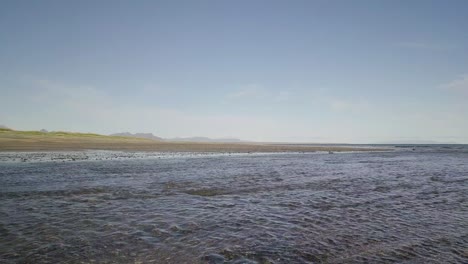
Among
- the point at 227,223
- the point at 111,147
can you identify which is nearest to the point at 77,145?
the point at 111,147

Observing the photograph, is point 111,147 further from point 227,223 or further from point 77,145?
point 227,223

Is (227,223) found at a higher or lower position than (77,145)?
lower

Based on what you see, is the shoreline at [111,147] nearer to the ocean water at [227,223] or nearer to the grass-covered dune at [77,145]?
the grass-covered dune at [77,145]

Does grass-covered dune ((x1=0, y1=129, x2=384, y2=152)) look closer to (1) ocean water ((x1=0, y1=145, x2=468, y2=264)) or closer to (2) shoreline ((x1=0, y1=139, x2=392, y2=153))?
(2) shoreline ((x1=0, y1=139, x2=392, y2=153))

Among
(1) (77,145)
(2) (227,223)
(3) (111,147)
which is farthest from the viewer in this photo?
(3) (111,147)

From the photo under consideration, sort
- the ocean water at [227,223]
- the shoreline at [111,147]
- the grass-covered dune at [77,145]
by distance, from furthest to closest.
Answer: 1. the grass-covered dune at [77,145]
2. the shoreline at [111,147]
3. the ocean water at [227,223]

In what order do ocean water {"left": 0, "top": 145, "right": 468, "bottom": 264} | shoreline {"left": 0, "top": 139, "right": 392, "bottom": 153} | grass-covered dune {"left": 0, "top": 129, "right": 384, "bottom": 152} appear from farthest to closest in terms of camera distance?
1. grass-covered dune {"left": 0, "top": 129, "right": 384, "bottom": 152}
2. shoreline {"left": 0, "top": 139, "right": 392, "bottom": 153}
3. ocean water {"left": 0, "top": 145, "right": 468, "bottom": 264}

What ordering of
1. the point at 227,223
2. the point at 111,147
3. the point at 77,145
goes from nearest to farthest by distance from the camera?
the point at 227,223 → the point at 77,145 → the point at 111,147

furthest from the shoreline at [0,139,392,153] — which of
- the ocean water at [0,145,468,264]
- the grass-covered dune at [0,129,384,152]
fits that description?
the ocean water at [0,145,468,264]

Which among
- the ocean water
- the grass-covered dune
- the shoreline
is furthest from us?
the grass-covered dune

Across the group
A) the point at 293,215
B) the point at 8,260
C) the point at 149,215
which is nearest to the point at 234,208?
the point at 293,215

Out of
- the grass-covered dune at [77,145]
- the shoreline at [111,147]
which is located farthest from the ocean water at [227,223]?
the grass-covered dune at [77,145]

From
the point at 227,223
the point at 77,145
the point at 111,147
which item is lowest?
the point at 227,223

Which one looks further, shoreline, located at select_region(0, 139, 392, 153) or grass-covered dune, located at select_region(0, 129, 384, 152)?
grass-covered dune, located at select_region(0, 129, 384, 152)
